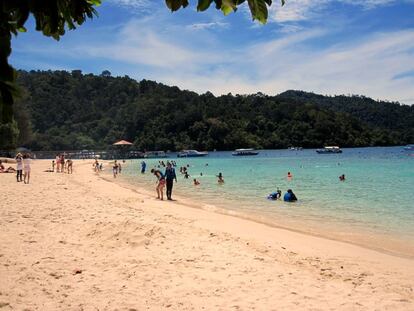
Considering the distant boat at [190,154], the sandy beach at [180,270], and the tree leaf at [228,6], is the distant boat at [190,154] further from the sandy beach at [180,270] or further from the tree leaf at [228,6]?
the tree leaf at [228,6]

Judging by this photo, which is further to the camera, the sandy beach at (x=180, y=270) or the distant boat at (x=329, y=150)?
the distant boat at (x=329, y=150)

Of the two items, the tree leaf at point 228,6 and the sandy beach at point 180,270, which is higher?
the tree leaf at point 228,6

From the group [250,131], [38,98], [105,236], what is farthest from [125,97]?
[105,236]

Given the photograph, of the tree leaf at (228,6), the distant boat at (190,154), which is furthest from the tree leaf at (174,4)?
the distant boat at (190,154)

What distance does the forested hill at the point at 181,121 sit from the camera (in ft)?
396

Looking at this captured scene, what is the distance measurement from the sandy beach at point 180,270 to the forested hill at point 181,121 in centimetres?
10291

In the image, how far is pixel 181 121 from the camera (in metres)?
123

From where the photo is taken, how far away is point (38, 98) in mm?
127125

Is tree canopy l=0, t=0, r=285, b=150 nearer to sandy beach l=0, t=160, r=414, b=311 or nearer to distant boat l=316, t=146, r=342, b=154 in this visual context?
sandy beach l=0, t=160, r=414, b=311

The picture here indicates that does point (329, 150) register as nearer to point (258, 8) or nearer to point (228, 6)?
point (258, 8)

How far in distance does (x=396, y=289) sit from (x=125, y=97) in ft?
482

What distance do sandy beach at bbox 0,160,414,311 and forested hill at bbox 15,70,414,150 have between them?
103 metres

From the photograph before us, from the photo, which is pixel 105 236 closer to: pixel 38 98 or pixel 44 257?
pixel 44 257

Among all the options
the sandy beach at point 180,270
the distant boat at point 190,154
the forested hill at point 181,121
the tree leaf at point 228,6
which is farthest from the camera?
the forested hill at point 181,121
